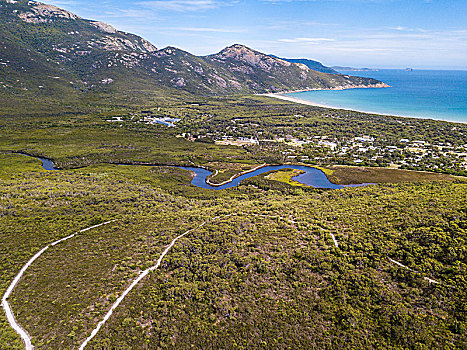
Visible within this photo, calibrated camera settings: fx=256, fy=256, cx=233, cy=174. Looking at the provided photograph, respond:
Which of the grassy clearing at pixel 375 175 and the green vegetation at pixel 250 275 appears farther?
the grassy clearing at pixel 375 175

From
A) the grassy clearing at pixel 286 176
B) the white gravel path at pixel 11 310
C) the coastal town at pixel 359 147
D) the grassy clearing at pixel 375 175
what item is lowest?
the white gravel path at pixel 11 310

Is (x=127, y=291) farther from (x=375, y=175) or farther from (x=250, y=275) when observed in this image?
(x=375, y=175)

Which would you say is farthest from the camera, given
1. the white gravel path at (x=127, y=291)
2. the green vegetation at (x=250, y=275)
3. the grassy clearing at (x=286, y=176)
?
the grassy clearing at (x=286, y=176)

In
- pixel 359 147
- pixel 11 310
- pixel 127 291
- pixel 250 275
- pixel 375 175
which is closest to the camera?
pixel 11 310

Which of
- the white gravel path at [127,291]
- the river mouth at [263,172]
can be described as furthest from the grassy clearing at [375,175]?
the white gravel path at [127,291]

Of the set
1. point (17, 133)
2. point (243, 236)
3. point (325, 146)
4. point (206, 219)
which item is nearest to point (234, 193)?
point (206, 219)

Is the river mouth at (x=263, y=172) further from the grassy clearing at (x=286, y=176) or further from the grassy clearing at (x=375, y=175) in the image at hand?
the grassy clearing at (x=375, y=175)

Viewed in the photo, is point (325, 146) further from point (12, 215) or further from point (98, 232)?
point (12, 215)

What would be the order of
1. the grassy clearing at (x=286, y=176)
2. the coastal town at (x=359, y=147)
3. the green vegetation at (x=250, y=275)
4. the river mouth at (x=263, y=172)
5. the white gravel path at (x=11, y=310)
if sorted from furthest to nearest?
1. the coastal town at (x=359, y=147)
2. the grassy clearing at (x=286, y=176)
3. the river mouth at (x=263, y=172)
4. the green vegetation at (x=250, y=275)
5. the white gravel path at (x=11, y=310)

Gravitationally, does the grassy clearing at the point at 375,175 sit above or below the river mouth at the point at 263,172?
above

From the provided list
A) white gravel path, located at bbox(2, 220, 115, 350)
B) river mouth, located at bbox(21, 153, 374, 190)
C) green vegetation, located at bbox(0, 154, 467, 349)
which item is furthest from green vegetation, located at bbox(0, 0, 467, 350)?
river mouth, located at bbox(21, 153, 374, 190)

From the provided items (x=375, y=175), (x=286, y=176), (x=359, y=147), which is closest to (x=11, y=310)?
(x=286, y=176)
